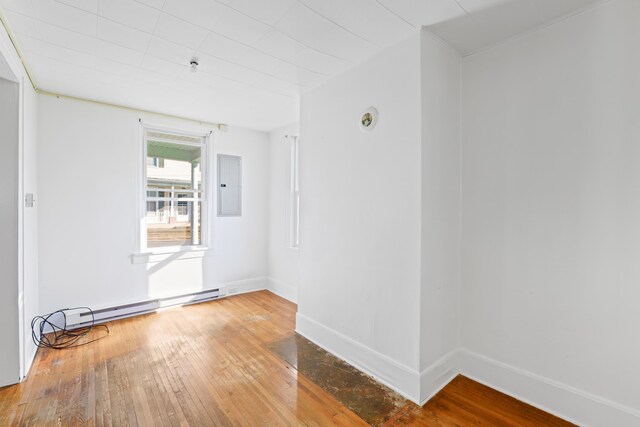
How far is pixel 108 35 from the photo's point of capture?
2.10 metres

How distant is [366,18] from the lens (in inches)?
76.3

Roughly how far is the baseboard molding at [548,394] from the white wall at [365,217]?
0.59 m

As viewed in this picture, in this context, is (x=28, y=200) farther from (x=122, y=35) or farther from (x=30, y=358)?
(x=122, y=35)

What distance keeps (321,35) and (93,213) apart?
320 cm

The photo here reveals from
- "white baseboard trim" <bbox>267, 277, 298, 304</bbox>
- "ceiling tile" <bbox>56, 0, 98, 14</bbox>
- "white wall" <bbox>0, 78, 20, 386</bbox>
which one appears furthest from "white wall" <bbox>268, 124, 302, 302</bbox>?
"white wall" <bbox>0, 78, 20, 386</bbox>

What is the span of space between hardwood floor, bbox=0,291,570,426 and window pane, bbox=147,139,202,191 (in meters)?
1.95

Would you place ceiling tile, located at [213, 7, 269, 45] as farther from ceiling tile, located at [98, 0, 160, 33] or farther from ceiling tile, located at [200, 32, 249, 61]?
Result: ceiling tile, located at [98, 0, 160, 33]

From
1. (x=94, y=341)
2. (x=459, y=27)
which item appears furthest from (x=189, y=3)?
(x=94, y=341)

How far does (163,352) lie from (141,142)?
2511mm

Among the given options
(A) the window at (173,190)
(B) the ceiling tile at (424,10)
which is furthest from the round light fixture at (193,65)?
(A) the window at (173,190)

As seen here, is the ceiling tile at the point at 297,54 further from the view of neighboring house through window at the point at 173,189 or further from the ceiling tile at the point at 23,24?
the view of neighboring house through window at the point at 173,189

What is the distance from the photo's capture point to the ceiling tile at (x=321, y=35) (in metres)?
1.91

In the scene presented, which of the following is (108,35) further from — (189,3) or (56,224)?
(56,224)

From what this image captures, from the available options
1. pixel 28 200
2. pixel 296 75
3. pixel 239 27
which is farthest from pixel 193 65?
pixel 28 200
